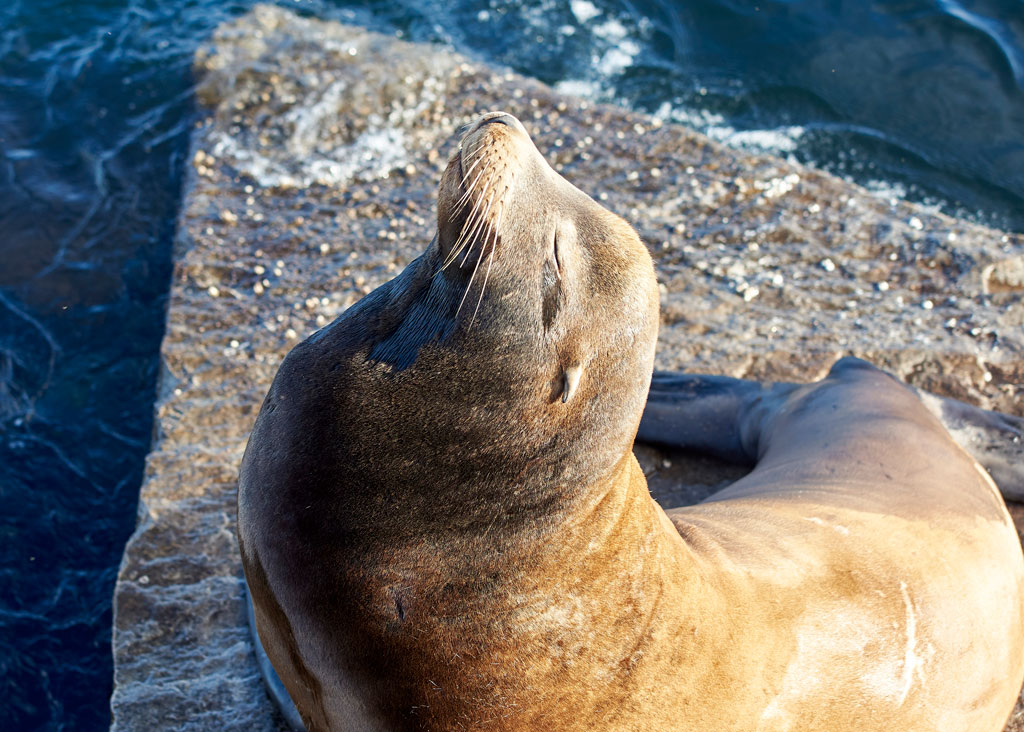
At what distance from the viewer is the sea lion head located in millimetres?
2555

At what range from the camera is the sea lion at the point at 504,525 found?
2.55 meters

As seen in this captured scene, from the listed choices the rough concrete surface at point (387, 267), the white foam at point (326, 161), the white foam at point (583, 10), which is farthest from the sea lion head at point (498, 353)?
the white foam at point (583, 10)

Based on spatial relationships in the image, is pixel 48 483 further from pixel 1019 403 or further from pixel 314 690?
pixel 1019 403

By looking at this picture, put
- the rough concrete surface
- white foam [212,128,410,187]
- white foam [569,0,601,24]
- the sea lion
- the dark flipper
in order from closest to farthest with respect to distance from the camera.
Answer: the sea lion, the dark flipper, the rough concrete surface, white foam [212,128,410,187], white foam [569,0,601,24]

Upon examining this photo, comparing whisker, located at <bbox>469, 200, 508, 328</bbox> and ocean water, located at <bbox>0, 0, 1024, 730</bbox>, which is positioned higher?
whisker, located at <bbox>469, 200, 508, 328</bbox>

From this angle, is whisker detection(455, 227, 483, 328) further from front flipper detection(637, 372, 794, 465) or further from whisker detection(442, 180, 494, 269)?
front flipper detection(637, 372, 794, 465)

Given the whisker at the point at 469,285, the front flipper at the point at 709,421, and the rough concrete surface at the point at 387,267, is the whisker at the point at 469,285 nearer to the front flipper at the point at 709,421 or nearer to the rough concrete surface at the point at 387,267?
the rough concrete surface at the point at 387,267

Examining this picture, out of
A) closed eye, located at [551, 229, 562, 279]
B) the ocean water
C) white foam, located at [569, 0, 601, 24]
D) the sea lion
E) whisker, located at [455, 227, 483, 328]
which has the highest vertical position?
closed eye, located at [551, 229, 562, 279]

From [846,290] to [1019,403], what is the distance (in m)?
1.24

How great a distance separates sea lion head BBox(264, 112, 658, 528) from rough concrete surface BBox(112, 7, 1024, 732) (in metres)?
1.79

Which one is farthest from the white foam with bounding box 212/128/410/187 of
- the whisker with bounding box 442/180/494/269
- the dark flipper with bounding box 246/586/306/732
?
the whisker with bounding box 442/180/494/269

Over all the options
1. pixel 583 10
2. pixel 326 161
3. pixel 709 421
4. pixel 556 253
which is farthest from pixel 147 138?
pixel 556 253

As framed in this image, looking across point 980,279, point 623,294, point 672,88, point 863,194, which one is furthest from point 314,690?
point 672,88

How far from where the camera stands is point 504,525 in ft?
8.45
